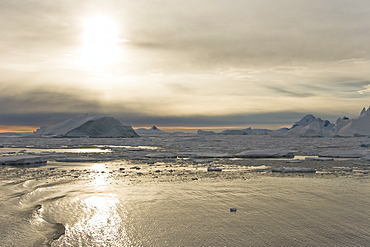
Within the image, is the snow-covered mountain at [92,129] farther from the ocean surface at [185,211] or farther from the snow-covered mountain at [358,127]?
the ocean surface at [185,211]

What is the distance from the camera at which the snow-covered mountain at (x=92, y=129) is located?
2202 inches

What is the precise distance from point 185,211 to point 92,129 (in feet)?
178

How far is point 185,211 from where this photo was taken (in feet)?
20.5

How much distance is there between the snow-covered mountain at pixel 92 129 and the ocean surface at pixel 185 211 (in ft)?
157

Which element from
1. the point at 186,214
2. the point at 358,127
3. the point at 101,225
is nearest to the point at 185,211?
the point at 186,214

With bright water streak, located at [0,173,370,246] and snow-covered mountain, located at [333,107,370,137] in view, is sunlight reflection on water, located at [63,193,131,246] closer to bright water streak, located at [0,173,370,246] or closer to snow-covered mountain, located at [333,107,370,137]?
bright water streak, located at [0,173,370,246]

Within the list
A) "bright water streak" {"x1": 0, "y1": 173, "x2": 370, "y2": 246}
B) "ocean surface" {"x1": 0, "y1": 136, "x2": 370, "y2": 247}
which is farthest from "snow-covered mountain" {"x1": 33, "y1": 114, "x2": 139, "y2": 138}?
"bright water streak" {"x1": 0, "y1": 173, "x2": 370, "y2": 246}

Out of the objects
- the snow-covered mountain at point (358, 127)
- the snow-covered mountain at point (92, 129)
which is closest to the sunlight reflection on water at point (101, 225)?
the snow-covered mountain at point (92, 129)

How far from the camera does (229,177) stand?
1042cm

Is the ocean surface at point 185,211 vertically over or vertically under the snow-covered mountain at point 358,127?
under

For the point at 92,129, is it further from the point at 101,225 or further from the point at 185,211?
the point at 101,225

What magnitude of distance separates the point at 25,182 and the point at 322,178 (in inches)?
393

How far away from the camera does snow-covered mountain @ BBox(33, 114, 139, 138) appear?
2202 inches

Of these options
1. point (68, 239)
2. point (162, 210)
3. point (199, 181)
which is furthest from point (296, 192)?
point (68, 239)
